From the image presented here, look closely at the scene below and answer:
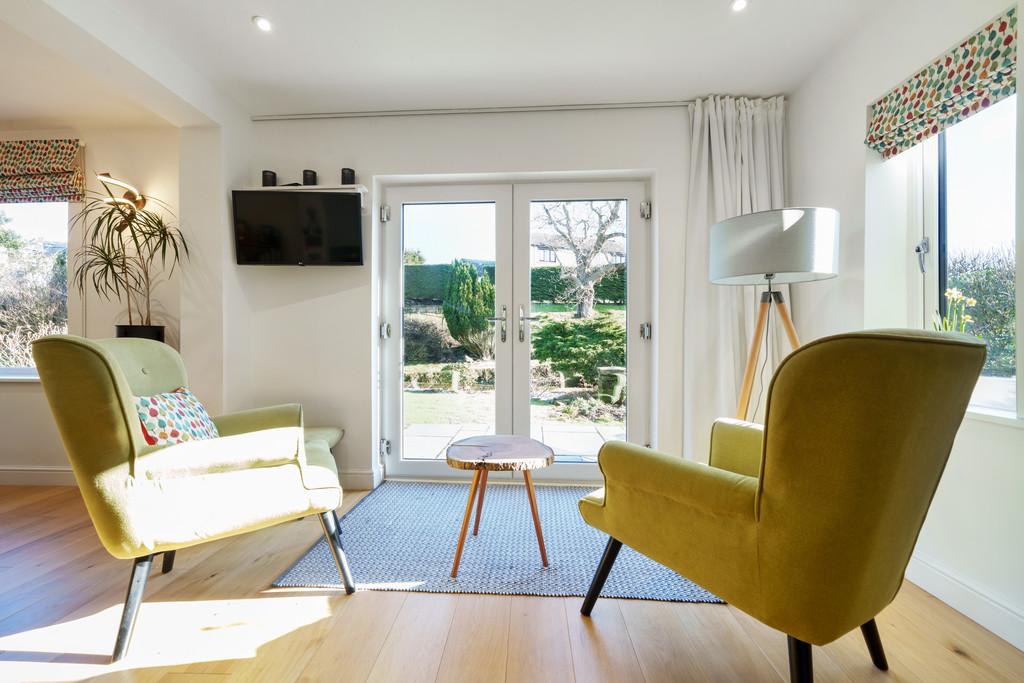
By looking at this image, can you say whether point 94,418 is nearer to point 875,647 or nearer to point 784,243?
point 875,647

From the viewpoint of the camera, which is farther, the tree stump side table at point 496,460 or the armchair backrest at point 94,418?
the tree stump side table at point 496,460

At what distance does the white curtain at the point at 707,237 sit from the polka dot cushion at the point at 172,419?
96.8 inches

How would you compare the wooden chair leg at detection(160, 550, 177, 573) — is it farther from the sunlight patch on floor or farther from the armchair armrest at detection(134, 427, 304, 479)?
the armchair armrest at detection(134, 427, 304, 479)

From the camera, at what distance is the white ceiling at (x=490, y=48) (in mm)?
2061

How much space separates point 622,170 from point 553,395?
1489 millimetres

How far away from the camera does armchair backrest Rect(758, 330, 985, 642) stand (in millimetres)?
880

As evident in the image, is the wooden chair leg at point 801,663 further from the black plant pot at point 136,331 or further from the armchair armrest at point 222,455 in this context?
the black plant pot at point 136,331

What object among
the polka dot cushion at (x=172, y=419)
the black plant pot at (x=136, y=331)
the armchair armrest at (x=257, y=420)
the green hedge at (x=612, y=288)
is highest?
the green hedge at (x=612, y=288)

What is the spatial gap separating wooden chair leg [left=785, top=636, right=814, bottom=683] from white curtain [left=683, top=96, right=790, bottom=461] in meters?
1.77

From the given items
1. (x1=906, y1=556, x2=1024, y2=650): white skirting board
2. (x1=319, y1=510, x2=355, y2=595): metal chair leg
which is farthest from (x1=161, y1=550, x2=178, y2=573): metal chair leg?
(x1=906, y1=556, x2=1024, y2=650): white skirting board

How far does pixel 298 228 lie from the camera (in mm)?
2875

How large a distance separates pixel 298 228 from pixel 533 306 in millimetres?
1546

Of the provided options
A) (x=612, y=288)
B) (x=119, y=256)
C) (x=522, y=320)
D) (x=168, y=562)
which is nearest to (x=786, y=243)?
(x=612, y=288)

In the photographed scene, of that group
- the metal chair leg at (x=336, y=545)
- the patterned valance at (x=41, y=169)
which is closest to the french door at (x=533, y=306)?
the metal chair leg at (x=336, y=545)
